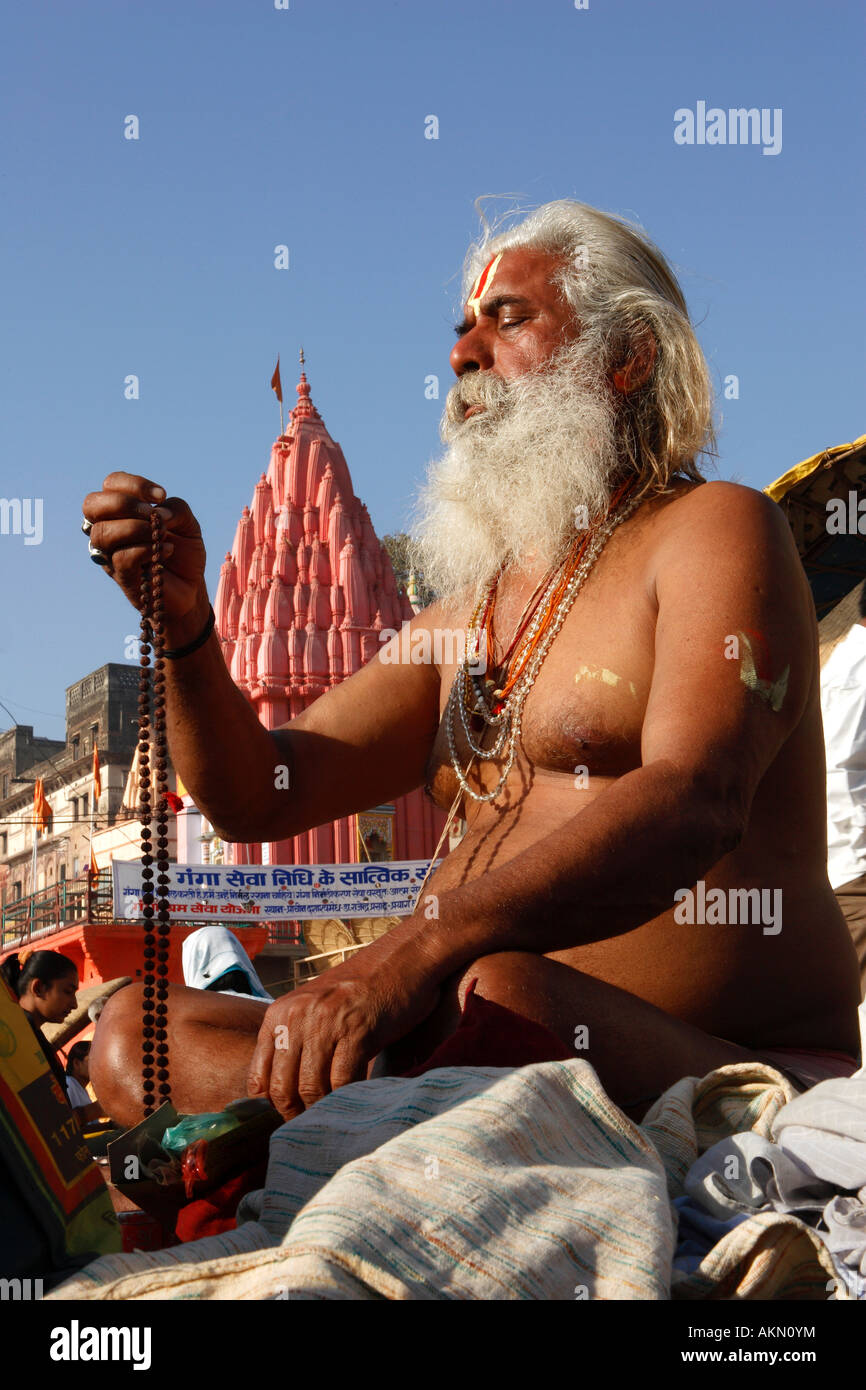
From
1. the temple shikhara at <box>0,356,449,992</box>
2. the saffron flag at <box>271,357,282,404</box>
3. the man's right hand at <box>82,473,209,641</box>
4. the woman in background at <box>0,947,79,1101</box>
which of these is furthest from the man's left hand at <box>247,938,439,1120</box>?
the saffron flag at <box>271,357,282,404</box>

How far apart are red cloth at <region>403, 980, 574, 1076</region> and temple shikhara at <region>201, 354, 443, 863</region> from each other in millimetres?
23078

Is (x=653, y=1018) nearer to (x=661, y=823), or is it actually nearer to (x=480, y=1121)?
(x=661, y=823)

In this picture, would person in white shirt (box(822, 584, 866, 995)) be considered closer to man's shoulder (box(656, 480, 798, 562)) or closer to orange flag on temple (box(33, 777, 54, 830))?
A: man's shoulder (box(656, 480, 798, 562))

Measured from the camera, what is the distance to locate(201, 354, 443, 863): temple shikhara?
83.1 ft

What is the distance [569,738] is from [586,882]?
46 centimetres

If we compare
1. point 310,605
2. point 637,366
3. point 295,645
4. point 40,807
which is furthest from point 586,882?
point 40,807

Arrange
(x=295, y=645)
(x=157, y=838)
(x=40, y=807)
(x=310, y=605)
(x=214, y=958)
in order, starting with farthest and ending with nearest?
1. (x=40, y=807)
2. (x=310, y=605)
3. (x=295, y=645)
4. (x=214, y=958)
5. (x=157, y=838)

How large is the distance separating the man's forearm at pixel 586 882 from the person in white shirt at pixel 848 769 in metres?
2.49

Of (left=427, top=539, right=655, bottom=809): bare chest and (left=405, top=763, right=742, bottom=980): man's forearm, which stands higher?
(left=427, top=539, right=655, bottom=809): bare chest

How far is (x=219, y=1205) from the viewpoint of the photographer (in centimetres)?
160

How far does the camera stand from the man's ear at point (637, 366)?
2.59 meters

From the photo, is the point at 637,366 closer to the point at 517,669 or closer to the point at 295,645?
the point at 517,669

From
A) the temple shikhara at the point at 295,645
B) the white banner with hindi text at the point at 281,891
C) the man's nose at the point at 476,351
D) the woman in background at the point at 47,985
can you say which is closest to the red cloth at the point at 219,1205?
the man's nose at the point at 476,351
